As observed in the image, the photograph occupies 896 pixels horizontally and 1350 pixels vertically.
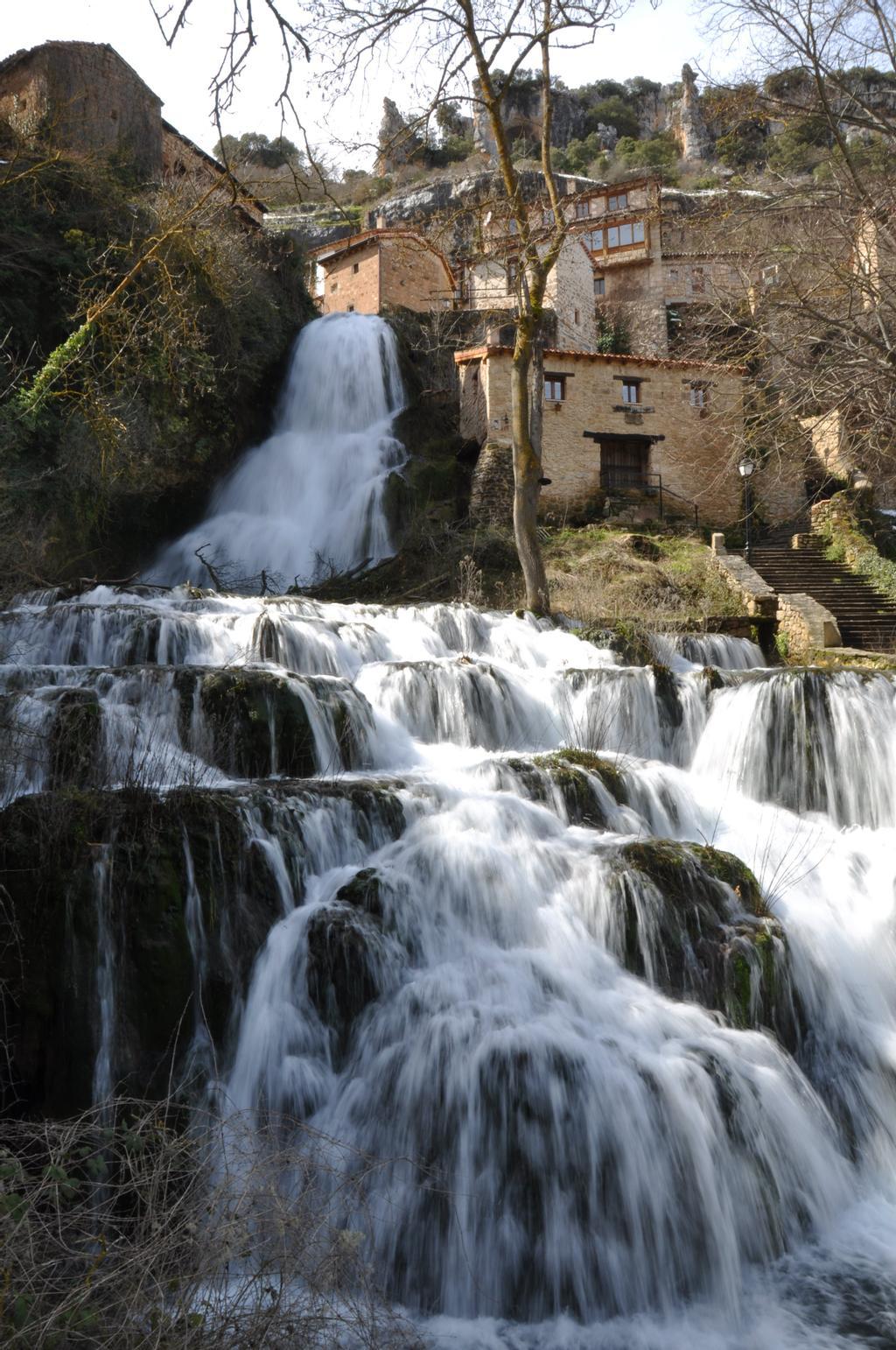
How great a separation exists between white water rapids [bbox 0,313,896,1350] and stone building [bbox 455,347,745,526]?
55.8 feet

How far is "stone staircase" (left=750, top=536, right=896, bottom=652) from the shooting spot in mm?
18891

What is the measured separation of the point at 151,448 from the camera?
18891mm

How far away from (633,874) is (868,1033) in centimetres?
201

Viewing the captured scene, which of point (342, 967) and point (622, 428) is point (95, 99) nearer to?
point (622, 428)

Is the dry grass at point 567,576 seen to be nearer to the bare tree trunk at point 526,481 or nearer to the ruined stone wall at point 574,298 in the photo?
the bare tree trunk at point 526,481

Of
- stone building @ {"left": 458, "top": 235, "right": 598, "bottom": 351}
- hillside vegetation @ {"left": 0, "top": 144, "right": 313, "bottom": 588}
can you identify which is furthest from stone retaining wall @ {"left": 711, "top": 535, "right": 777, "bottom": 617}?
stone building @ {"left": 458, "top": 235, "right": 598, "bottom": 351}

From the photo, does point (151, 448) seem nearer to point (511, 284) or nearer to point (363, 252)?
point (511, 284)

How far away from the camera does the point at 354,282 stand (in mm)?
36656


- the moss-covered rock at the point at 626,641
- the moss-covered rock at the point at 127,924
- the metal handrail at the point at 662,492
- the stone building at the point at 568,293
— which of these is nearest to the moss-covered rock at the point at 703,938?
the moss-covered rock at the point at 127,924

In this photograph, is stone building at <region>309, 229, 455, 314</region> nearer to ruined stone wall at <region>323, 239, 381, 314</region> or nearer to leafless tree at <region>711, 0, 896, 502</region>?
ruined stone wall at <region>323, 239, 381, 314</region>

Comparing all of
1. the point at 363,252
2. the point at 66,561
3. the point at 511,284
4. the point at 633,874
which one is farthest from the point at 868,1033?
the point at 363,252

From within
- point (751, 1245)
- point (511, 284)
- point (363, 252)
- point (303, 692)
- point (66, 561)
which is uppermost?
point (363, 252)

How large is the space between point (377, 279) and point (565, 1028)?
109 feet

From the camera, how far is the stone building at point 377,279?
35.0 metres
